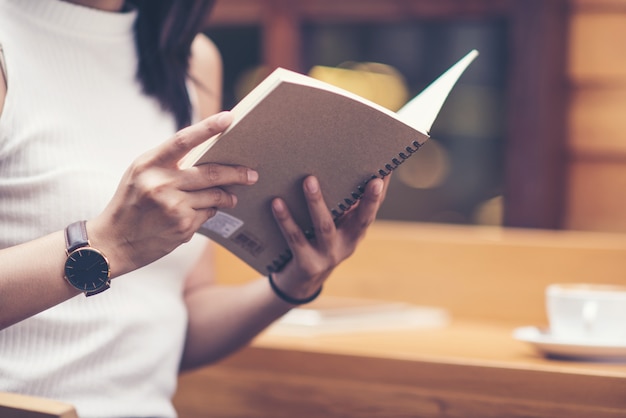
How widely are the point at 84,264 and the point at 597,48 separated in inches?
86.7

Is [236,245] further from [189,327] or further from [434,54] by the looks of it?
[434,54]

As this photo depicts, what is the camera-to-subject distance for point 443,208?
322 centimetres

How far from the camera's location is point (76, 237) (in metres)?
0.91

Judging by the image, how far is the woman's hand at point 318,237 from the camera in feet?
3.35

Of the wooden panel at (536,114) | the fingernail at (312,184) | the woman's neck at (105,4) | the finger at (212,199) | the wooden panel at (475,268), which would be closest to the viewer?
the finger at (212,199)

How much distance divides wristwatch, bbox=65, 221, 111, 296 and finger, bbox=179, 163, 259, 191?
4.6 inches

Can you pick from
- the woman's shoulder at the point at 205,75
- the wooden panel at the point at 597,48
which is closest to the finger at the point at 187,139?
the woman's shoulder at the point at 205,75

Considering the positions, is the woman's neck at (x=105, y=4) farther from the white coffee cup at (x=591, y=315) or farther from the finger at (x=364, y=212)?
the white coffee cup at (x=591, y=315)

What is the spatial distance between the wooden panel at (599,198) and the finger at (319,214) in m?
1.87

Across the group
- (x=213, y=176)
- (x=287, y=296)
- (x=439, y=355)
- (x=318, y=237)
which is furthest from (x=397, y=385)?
(x=213, y=176)

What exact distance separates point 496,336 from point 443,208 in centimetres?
166

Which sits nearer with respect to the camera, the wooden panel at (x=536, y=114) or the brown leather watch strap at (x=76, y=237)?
the brown leather watch strap at (x=76, y=237)

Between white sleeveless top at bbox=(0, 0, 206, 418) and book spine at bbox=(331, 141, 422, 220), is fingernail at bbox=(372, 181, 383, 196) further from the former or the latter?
white sleeveless top at bbox=(0, 0, 206, 418)

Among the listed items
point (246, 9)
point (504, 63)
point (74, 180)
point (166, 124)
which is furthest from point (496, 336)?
point (246, 9)
